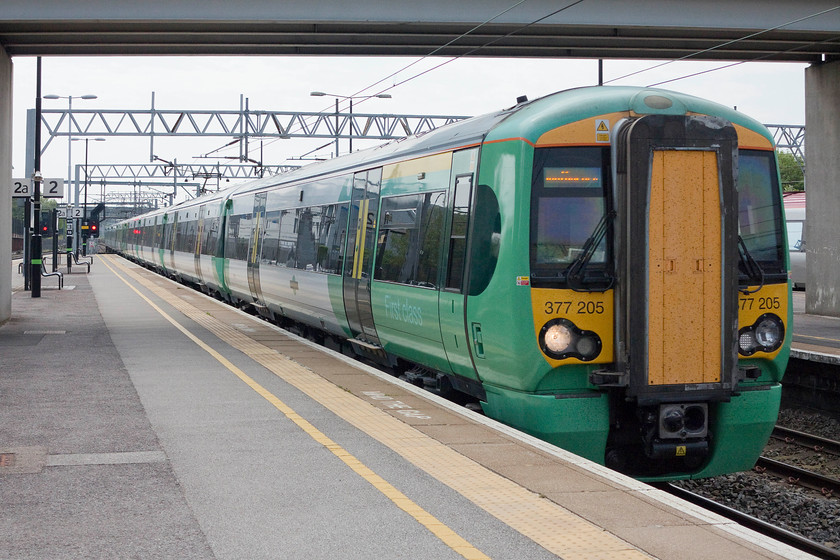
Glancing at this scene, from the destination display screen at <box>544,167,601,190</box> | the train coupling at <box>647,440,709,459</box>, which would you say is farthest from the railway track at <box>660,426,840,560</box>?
the destination display screen at <box>544,167,601,190</box>

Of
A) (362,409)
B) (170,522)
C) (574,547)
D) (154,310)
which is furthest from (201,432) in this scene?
(154,310)

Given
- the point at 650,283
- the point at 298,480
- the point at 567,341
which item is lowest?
the point at 298,480

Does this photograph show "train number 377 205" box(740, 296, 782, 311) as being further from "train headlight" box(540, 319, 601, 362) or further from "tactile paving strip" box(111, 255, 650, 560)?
"tactile paving strip" box(111, 255, 650, 560)

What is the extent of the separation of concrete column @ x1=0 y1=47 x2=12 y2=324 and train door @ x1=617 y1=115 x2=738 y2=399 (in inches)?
511

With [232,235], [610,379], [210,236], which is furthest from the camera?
[210,236]

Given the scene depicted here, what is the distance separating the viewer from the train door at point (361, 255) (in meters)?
11.6

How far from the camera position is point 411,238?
10.1 meters

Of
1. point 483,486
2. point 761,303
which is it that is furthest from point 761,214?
point 483,486

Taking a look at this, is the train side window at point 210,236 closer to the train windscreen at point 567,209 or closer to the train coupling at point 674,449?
the train windscreen at point 567,209

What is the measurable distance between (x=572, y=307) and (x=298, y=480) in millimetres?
2554

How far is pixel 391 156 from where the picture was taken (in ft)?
36.8

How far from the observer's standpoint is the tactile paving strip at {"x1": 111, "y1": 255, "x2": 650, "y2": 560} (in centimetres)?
500

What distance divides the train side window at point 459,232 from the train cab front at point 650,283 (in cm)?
108

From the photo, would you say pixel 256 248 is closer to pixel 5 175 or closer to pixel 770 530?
pixel 5 175
